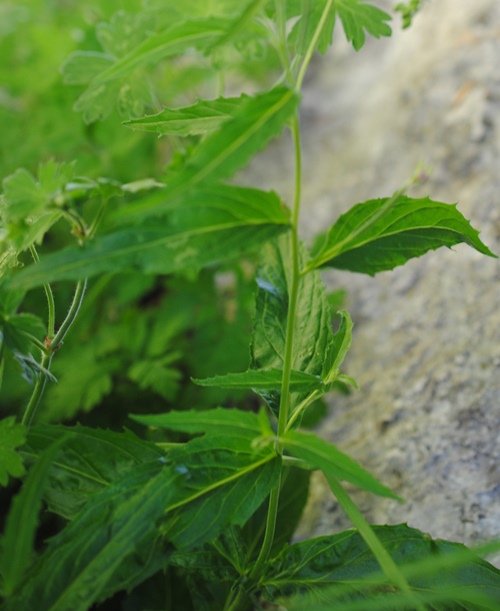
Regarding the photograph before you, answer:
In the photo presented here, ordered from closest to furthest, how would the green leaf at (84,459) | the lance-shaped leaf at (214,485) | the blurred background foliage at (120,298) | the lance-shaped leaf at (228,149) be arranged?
the lance-shaped leaf at (228,149)
the lance-shaped leaf at (214,485)
the green leaf at (84,459)
the blurred background foliage at (120,298)

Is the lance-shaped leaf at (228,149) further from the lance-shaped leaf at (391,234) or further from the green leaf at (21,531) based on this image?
the green leaf at (21,531)

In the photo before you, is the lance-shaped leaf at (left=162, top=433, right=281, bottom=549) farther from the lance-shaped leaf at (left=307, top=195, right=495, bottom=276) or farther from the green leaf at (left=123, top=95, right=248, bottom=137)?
the green leaf at (left=123, top=95, right=248, bottom=137)

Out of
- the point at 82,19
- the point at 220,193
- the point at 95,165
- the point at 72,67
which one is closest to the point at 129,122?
the point at 220,193

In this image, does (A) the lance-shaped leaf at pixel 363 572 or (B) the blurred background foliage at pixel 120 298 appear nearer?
(A) the lance-shaped leaf at pixel 363 572

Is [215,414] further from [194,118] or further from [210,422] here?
[194,118]

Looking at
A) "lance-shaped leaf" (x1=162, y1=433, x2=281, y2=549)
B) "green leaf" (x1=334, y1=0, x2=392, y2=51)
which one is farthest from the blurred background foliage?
"lance-shaped leaf" (x1=162, y1=433, x2=281, y2=549)

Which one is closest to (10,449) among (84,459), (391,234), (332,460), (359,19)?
(84,459)

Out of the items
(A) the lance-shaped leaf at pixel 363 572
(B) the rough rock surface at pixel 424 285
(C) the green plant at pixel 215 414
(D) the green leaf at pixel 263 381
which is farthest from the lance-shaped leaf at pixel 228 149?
(B) the rough rock surface at pixel 424 285
